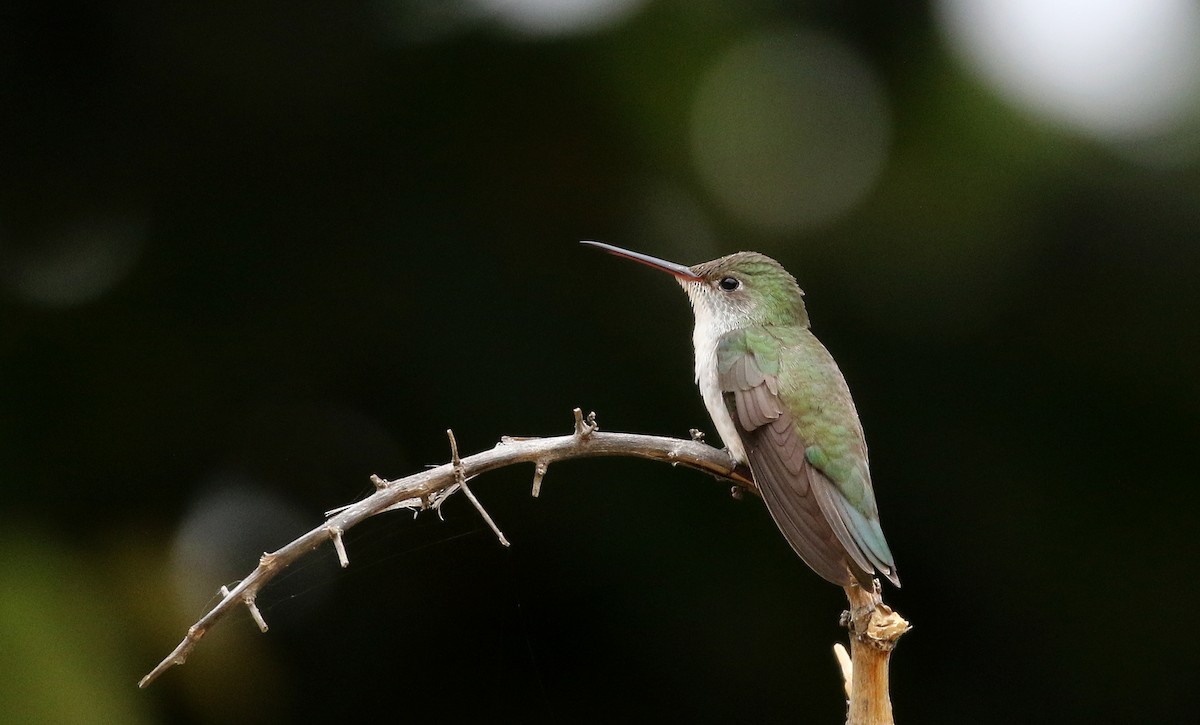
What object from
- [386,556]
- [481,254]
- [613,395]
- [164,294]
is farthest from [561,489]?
[164,294]

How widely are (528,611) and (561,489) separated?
43 cm

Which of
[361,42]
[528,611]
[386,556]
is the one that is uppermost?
[361,42]

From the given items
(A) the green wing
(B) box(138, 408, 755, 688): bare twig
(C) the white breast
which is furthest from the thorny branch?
(C) the white breast

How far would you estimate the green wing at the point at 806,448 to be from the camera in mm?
2121

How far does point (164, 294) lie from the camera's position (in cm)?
356

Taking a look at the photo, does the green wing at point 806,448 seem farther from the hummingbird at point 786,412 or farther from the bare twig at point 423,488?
the bare twig at point 423,488

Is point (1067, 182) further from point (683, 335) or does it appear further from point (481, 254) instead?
point (481, 254)

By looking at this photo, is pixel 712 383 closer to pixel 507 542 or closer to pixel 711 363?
pixel 711 363

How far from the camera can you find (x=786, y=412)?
8.33 feet

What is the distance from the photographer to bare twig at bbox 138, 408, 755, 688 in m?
1.60

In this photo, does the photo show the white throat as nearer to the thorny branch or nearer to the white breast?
the white breast

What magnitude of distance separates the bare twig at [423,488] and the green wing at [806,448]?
0.34 meters

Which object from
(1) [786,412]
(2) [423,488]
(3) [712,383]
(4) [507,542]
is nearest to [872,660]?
(4) [507,542]

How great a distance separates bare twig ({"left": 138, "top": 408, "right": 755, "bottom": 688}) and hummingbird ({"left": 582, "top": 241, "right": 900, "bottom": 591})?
347mm
